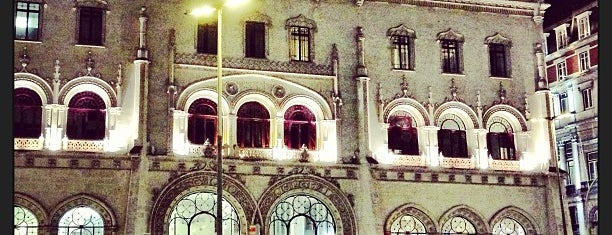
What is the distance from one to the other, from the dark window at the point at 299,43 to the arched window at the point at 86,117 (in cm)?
855

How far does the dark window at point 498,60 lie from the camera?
38.2 m

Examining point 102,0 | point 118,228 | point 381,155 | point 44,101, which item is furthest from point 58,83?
point 381,155

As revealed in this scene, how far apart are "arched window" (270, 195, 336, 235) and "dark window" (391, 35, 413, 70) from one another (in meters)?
7.66

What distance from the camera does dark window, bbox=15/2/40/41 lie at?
31875 mm

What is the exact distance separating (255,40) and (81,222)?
34.8 ft

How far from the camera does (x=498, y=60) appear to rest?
Answer: 38438mm

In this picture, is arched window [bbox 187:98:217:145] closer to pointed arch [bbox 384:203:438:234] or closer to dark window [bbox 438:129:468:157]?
pointed arch [bbox 384:203:438:234]

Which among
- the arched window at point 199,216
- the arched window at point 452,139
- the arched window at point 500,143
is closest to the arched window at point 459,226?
the arched window at point 452,139

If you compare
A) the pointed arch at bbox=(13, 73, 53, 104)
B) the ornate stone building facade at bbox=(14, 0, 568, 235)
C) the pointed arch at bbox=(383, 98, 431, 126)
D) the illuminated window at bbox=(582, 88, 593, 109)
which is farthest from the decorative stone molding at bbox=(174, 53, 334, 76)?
the illuminated window at bbox=(582, 88, 593, 109)

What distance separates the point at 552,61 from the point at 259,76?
22.1m

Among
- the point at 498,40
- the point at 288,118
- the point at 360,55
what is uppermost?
the point at 498,40

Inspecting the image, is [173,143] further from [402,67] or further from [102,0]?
[402,67]

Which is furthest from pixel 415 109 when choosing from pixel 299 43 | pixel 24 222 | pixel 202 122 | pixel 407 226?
pixel 24 222

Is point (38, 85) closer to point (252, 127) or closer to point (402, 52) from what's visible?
point (252, 127)
